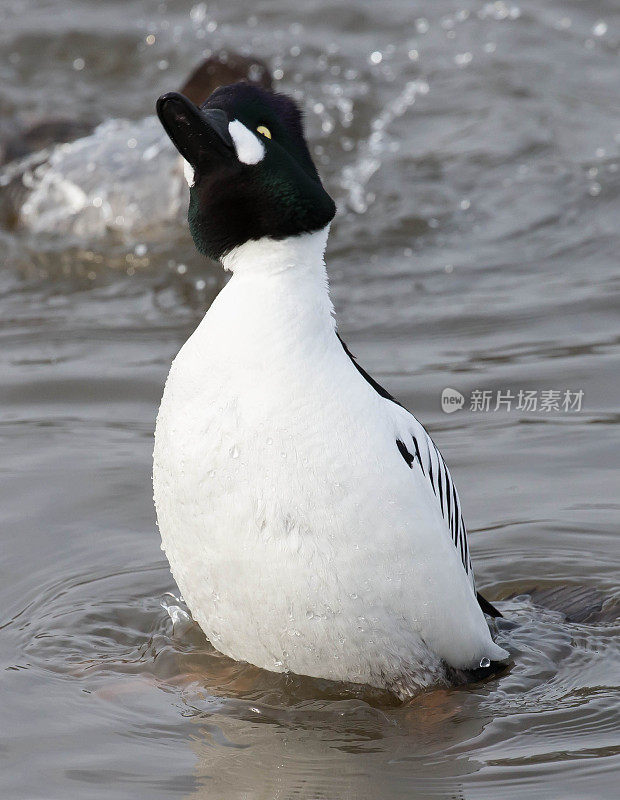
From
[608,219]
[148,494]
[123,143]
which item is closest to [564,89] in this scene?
[608,219]

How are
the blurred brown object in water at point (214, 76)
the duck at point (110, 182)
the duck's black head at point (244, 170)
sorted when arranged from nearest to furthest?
1. the duck's black head at point (244, 170)
2. the blurred brown object in water at point (214, 76)
3. the duck at point (110, 182)

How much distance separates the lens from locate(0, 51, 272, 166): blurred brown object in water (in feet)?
31.2

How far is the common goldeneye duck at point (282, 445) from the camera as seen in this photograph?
3.75 metres

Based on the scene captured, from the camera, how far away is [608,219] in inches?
370

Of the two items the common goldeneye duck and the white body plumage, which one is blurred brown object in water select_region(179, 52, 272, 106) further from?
the white body plumage

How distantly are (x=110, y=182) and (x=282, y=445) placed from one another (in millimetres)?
6659

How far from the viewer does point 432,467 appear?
415 centimetres

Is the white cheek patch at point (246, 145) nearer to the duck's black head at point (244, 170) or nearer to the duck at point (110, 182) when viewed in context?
the duck's black head at point (244, 170)

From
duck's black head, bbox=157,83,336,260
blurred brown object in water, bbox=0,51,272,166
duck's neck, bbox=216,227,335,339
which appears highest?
blurred brown object in water, bbox=0,51,272,166

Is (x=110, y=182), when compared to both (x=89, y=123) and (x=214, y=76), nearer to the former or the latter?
(x=214, y=76)
